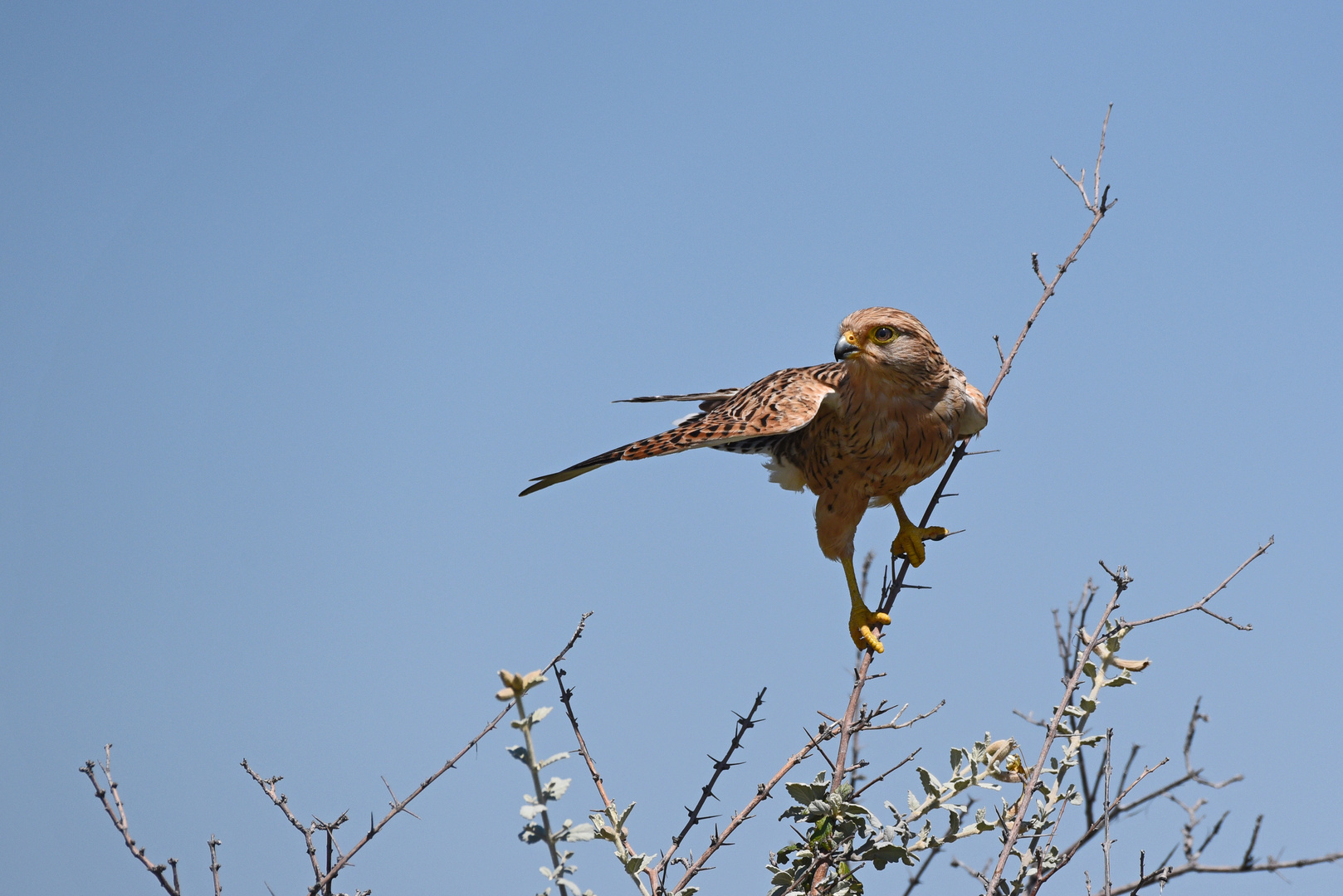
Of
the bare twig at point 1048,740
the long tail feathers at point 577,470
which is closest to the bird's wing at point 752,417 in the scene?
the long tail feathers at point 577,470

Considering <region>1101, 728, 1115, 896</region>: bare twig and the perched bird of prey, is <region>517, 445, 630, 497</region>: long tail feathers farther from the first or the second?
<region>1101, 728, 1115, 896</region>: bare twig

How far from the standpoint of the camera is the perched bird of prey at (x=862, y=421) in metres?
4.31

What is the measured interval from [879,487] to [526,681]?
3.15m

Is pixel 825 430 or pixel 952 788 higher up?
pixel 825 430

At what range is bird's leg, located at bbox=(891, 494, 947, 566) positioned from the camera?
4.63 metres

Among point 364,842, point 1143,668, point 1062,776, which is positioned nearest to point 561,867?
point 364,842

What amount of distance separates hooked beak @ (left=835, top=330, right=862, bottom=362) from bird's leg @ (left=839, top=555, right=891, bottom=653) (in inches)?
37.5

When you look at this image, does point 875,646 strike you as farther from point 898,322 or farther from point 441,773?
Answer: point 441,773

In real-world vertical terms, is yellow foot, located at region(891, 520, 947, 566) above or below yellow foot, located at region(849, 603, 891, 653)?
above

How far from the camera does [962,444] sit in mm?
4430

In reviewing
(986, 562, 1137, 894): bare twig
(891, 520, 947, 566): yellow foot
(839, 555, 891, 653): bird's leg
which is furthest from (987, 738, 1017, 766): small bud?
(891, 520, 947, 566): yellow foot

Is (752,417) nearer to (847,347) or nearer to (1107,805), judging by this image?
(847,347)

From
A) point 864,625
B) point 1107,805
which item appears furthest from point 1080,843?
point 864,625

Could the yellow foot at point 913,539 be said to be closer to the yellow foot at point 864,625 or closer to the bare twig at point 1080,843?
the yellow foot at point 864,625
